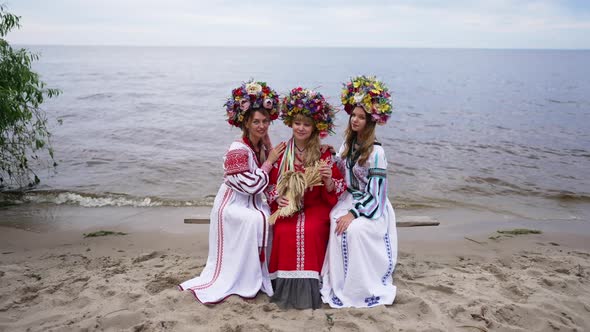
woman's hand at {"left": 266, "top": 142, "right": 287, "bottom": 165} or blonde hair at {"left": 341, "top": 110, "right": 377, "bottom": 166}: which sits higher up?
blonde hair at {"left": 341, "top": 110, "right": 377, "bottom": 166}

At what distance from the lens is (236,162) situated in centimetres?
441

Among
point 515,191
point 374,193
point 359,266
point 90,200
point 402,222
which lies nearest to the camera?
point 359,266

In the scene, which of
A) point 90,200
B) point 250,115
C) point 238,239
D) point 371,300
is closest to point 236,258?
point 238,239

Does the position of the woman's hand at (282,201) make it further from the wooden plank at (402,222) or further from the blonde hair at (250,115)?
the wooden plank at (402,222)

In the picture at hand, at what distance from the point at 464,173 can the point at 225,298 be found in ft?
27.2

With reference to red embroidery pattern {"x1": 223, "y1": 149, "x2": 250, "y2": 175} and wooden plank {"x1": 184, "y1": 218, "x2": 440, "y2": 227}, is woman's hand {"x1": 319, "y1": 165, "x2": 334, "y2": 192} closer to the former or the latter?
red embroidery pattern {"x1": 223, "y1": 149, "x2": 250, "y2": 175}

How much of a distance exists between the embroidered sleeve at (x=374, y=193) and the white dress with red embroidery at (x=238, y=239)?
36.0 inches

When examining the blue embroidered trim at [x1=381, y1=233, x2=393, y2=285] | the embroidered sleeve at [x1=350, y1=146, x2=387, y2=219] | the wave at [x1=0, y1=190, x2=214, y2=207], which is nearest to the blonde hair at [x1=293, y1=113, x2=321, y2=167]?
the embroidered sleeve at [x1=350, y1=146, x2=387, y2=219]

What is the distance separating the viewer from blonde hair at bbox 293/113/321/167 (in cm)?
446

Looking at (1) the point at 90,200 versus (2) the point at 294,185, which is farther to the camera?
(1) the point at 90,200

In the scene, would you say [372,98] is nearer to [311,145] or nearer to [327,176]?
[311,145]

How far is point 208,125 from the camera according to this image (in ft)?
59.1

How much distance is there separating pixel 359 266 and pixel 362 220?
0.42 meters

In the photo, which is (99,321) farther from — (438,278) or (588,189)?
(588,189)
